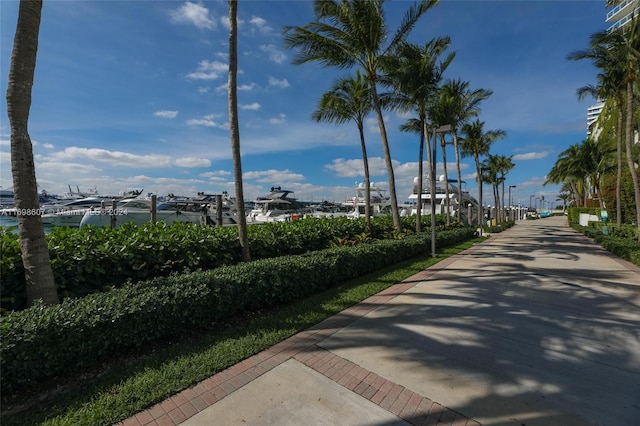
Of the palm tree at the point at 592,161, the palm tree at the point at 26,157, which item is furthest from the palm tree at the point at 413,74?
the palm tree at the point at 592,161

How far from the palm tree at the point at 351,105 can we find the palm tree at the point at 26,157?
9420mm

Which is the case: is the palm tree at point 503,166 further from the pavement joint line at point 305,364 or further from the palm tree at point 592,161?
the pavement joint line at point 305,364

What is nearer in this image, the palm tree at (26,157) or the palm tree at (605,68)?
the palm tree at (26,157)

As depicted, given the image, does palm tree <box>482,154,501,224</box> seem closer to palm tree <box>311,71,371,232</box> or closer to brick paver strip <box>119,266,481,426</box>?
palm tree <box>311,71,371,232</box>

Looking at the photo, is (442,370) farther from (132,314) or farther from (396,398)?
(132,314)

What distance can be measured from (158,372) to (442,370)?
282 cm

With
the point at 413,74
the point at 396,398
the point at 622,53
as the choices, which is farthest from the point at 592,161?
the point at 396,398

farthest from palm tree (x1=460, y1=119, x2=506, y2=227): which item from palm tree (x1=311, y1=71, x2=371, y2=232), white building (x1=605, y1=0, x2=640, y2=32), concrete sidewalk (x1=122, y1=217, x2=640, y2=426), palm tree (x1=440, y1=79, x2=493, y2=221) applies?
concrete sidewalk (x1=122, y1=217, x2=640, y2=426)

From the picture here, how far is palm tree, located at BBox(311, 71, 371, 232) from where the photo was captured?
39.3 feet

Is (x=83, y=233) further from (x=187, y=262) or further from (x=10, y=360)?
(x=10, y=360)

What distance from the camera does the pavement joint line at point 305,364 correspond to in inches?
95.5

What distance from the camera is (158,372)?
2.93 m

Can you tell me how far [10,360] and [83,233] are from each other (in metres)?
2.35

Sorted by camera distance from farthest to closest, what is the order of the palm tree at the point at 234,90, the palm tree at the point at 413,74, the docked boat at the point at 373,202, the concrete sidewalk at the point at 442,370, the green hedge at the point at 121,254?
1. the docked boat at the point at 373,202
2. the palm tree at the point at 413,74
3. the palm tree at the point at 234,90
4. the green hedge at the point at 121,254
5. the concrete sidewalk at the point at 442,370
